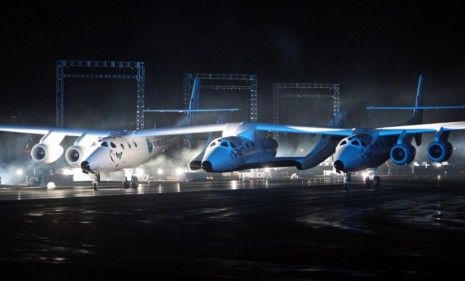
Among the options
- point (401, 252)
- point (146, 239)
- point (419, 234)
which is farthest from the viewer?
point (419, 234)

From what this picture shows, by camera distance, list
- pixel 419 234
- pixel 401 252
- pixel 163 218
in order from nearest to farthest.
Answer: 1. pixel 401 252
2. pixel 419 234
3. pixel 163 218

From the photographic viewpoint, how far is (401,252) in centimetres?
1389

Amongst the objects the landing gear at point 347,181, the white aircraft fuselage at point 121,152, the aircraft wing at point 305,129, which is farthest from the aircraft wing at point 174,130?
the landing gear at point 347,181

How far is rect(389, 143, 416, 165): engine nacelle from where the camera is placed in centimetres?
4147

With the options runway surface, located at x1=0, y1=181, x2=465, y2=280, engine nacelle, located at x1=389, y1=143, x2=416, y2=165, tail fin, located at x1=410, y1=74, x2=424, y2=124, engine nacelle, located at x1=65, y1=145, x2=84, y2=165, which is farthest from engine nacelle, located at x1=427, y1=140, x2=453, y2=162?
engine nacelle, located at x1=65, y1=145, x2=84, y2=165

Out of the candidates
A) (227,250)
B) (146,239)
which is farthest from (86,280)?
(146,239)

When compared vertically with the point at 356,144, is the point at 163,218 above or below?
below

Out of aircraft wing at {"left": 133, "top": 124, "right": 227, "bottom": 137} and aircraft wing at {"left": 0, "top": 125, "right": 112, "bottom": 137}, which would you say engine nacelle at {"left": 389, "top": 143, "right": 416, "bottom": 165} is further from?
aircraft wing at {"left": 0, "top": 125, "right": 112, "bottom": 137}

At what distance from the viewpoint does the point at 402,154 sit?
41.7 meters

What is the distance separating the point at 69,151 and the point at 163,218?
22.2 meters

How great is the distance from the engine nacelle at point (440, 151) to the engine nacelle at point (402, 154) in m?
1.16

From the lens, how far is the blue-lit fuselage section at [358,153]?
40594 millimetres

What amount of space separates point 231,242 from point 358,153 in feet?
87.0

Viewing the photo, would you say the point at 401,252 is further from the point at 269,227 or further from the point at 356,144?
the point at 356,144
